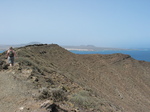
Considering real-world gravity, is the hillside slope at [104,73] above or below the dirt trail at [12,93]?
below

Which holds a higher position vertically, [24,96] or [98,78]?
[24,96]

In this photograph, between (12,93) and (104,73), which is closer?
(12,93)

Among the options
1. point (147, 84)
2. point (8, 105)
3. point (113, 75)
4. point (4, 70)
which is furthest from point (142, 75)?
point (8, 105)

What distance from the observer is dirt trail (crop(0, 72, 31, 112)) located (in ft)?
23.0

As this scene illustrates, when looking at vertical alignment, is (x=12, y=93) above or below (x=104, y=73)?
above

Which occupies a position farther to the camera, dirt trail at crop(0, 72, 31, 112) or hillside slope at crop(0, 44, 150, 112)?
hillside slope at crop(0, 44, 150, 112)

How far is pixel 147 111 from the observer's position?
22578 millimetres

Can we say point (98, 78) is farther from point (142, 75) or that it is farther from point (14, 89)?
point (14, 89)

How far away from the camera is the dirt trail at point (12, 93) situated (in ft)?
23.0

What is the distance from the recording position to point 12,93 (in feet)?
27.8

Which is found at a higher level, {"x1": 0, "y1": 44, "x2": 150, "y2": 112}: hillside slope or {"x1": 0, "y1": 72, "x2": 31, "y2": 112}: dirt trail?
{"x1": 0, "y1": 72, "x2": 31, "y2": 112}: dirt trail

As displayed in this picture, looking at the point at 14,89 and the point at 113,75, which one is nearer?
the point at 14,89

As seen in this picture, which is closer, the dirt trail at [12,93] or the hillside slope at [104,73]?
the dirt trail at [12,93]

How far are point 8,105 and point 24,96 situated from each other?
1.08m
